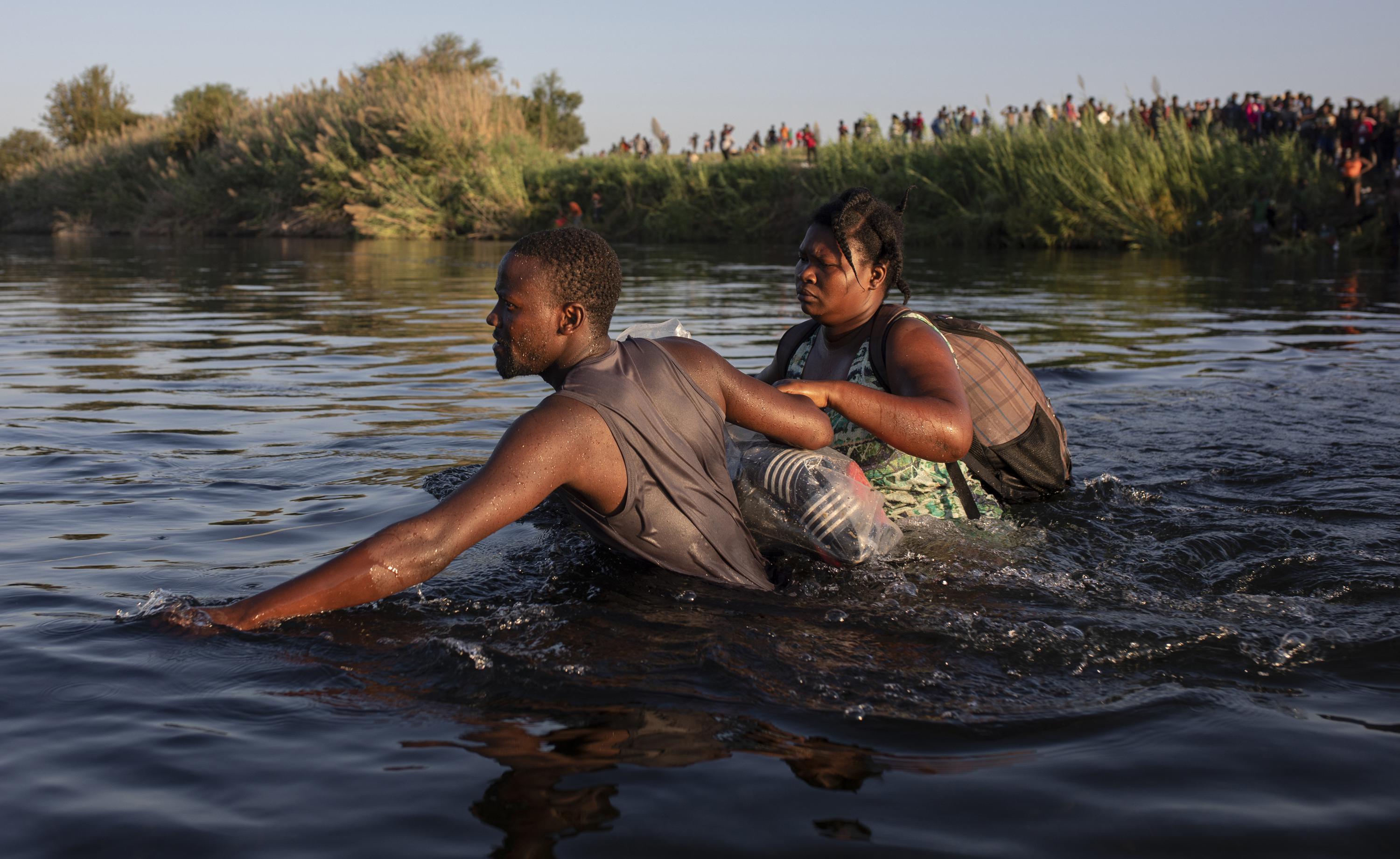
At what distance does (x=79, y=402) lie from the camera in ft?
24.3

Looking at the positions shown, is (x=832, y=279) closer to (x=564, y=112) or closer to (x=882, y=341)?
(x=882, y=341)

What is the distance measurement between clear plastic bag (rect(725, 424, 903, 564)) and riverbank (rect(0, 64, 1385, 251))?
21.8 m

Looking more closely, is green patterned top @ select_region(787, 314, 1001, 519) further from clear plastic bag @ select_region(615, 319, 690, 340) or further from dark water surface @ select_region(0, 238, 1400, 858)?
clear plastic bag @ select_region(615, 319, 690, 340)

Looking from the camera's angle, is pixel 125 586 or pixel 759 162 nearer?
pixel 125 586

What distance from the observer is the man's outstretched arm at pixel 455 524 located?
288 cm

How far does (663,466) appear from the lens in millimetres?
3180

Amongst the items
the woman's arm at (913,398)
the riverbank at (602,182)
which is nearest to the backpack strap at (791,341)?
the woman's arm at (913,398)

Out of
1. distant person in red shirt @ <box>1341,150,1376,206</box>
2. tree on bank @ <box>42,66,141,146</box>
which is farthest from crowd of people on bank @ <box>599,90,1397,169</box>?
tree on bank @ <box>42,66,141,146</box>

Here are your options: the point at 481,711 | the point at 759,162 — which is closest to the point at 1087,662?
the point at 481,711

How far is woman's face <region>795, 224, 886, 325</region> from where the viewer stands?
4.37 m

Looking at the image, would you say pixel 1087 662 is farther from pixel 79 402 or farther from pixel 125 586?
pixel 79 402

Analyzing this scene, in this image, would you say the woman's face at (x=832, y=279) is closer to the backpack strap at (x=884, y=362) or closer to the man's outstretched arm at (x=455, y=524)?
the backpack strap at (x=884, y=362)

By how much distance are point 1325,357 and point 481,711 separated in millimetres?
8482

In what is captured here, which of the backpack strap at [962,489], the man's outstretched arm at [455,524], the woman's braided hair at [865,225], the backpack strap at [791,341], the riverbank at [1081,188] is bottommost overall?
the backpack strap at [962,489]
